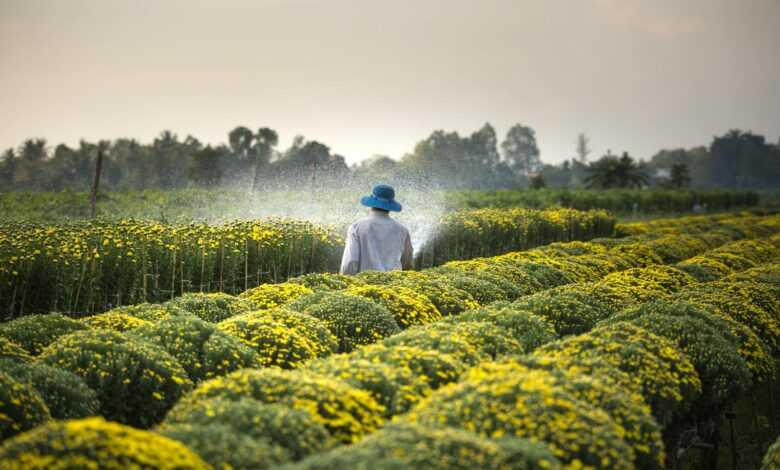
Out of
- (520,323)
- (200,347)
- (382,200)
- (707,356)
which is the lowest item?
(707,356)

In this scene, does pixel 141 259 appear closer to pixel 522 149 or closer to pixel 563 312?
pixel 563 312

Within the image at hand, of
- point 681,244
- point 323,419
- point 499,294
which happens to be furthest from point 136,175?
point 323,419

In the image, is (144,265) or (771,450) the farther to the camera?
(144,265)

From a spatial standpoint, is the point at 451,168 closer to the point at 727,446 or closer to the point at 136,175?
the point at 136,175

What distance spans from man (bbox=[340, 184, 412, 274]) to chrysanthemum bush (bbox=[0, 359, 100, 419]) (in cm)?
557

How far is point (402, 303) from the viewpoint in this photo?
812cm

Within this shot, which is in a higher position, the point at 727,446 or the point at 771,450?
the point at 771,450

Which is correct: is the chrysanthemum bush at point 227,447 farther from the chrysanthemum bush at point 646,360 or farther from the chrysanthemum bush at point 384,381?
the chrysanthemum bush at point 646,360

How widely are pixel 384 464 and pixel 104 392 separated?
2953mm

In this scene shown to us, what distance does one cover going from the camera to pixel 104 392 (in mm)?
5699

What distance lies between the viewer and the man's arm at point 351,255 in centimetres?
1066

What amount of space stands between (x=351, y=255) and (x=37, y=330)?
492cm

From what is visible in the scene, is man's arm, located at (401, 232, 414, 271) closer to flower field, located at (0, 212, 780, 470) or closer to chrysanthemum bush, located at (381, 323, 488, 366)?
flower field, located at (0, 212, 780, 470)

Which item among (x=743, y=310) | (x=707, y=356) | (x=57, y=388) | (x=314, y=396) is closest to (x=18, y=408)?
(x=57, y=388)
